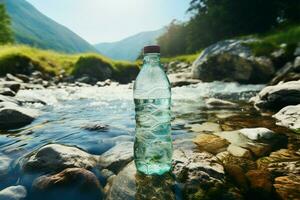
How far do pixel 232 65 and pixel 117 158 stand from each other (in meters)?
14.8

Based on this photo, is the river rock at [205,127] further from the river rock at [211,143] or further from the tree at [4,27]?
the tree at [4,27]

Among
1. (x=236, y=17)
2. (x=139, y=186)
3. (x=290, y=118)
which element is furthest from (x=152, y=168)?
(x=236, y=17)

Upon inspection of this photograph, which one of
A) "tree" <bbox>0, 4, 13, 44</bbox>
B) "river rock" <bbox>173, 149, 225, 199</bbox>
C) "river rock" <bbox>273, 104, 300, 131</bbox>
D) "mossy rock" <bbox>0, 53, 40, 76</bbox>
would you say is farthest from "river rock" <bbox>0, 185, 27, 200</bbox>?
"tree" <bbox>0, 4, 13, 44</bbox>

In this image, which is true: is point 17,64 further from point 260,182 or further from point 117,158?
point 260,182

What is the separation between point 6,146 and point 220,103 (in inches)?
239

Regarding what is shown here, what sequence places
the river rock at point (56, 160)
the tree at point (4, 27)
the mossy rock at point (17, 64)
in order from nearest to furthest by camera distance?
1. the river rock at point (56, 160)
2. the mossy rock at point (17, 64)
3. the tree at point (4, 27)

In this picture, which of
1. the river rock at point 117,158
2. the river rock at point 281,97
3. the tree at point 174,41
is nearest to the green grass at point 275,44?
the river rock at point 281,97

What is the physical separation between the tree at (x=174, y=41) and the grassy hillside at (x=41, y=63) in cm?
3334

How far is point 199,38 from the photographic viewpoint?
40750mm

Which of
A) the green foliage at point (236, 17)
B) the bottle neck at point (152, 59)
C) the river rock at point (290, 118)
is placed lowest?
the river rock at point (290, 118)

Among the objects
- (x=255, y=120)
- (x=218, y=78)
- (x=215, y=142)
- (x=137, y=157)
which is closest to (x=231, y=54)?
(x=218, y=78)

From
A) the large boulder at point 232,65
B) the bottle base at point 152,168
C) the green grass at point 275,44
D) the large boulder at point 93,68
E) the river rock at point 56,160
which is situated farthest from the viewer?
the large boulder at point 93,68

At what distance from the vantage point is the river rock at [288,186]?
2.98 m

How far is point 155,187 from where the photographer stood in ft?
10.3
